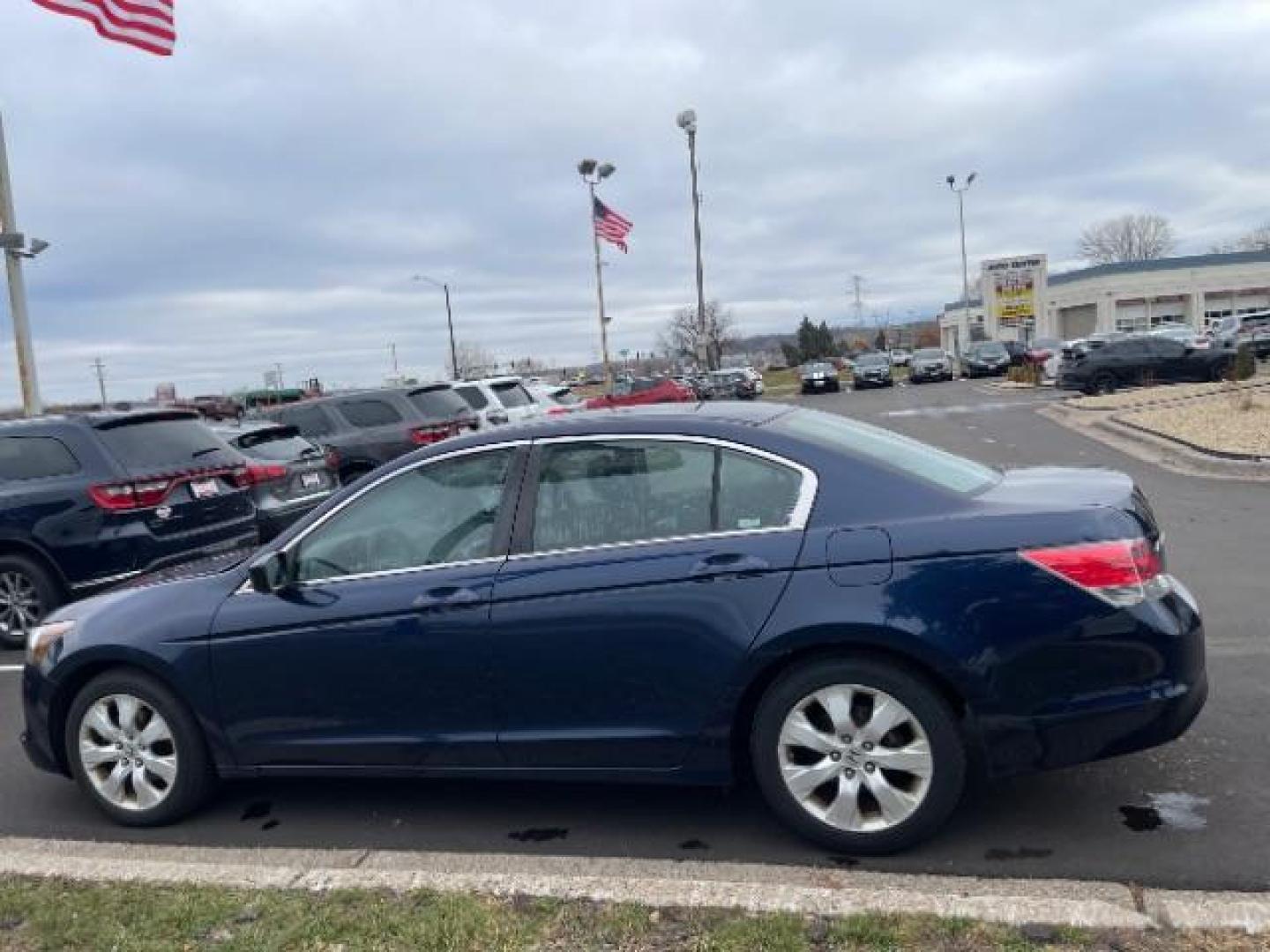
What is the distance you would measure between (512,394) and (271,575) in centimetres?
1357

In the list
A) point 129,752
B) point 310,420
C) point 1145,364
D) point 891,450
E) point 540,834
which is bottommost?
point 540,834

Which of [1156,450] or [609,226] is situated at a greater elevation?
[609,226]

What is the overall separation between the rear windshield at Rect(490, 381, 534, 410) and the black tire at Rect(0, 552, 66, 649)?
9.59 meters

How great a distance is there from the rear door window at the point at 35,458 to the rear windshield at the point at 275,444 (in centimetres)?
228

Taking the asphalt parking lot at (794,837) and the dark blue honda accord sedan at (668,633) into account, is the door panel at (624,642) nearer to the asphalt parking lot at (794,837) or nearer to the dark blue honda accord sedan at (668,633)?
the dark blue honda accord sedan at (668,633)

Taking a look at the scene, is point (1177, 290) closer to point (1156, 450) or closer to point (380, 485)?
point (1156, 450)

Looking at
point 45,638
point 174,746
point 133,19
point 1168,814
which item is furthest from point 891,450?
point 133,19

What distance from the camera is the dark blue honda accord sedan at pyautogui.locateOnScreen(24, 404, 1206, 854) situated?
368 centimetres

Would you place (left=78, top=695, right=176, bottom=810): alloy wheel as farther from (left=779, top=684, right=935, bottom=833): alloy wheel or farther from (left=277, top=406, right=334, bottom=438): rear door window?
(left=277, top=406, right=334, bottom=438): rear door window

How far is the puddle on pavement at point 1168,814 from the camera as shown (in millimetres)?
3943

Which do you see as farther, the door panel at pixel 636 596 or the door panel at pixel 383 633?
the door panel at pixel 383 633

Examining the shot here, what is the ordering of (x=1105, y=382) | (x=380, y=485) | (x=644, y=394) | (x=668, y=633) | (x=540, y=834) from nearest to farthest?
(x=668, y=633) < (x=540, y=834) < (x=380, y=485) < (x=1105, y=382) < (x=644, y=394)

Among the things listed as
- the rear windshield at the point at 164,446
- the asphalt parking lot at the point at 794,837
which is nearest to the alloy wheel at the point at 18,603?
the rear windshield at the point at 164,446

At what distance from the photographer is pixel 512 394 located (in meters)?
17.8
